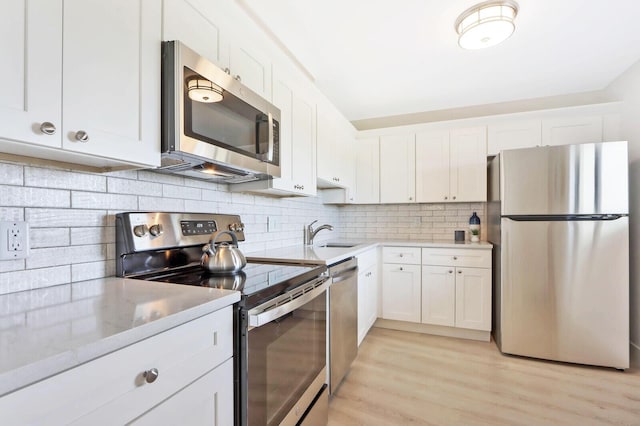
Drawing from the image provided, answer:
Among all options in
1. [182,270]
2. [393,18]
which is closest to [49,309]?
[182,270]

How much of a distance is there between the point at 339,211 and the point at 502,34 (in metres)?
2.46

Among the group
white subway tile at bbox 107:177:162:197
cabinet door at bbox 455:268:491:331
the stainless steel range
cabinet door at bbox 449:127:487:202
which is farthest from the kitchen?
cabinet door at bbox 455:268:491:331

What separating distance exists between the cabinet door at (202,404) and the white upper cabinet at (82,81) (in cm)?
77

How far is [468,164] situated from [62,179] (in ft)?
10.8

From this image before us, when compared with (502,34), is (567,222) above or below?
below

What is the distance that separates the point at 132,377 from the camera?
0.70 metres

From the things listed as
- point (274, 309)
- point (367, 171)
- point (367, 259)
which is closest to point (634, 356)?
point (367, 259)

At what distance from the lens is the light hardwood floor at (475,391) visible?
1.78 metres

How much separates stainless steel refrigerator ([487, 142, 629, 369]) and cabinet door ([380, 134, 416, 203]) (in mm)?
997

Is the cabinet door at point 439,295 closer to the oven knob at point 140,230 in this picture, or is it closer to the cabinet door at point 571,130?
the cabinet door at point 571,130

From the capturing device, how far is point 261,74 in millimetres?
1818

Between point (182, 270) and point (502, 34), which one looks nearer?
point (182, 270)

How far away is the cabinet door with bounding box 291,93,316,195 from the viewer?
222cm

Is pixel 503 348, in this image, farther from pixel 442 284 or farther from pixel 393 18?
pixel 393 18
